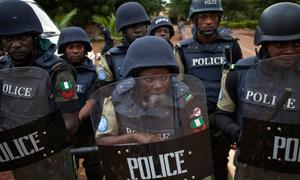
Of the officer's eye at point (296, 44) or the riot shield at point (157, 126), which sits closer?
the riot shield at point (157, 126)

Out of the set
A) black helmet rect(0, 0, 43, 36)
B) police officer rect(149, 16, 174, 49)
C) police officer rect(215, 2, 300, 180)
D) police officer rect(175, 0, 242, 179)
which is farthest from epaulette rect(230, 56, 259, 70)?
police officer rect(149, 16, 174, 49)

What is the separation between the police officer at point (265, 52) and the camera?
7.34 feet

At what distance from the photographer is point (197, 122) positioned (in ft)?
6.22

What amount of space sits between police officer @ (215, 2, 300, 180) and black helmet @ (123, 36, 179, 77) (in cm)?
45

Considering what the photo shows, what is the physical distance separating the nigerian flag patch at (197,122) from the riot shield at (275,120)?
0.28m

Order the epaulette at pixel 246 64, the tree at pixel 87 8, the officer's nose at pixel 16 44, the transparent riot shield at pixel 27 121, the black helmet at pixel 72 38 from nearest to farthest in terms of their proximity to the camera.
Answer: the transparent riot shield at pixel 27 121 < the epaulette at pixel 246 64 < the officer's nose at pixel 16 44 < the black helmet at pixel 72 38 < the tree at pixel 87 8

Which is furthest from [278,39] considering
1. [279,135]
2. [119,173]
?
[119,173]

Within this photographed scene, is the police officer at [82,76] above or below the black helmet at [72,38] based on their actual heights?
below

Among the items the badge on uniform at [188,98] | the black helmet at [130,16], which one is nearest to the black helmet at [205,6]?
the black helmet at [130,16]

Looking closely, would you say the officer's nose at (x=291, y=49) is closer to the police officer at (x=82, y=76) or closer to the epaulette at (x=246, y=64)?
the epaulette at (x=246, y=64)

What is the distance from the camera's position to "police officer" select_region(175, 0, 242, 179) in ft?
11.7

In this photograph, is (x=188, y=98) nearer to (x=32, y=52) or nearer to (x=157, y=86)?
(x=157, y=86)

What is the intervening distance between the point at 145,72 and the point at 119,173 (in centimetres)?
54

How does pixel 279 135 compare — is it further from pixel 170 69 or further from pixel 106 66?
pixel 106 66
